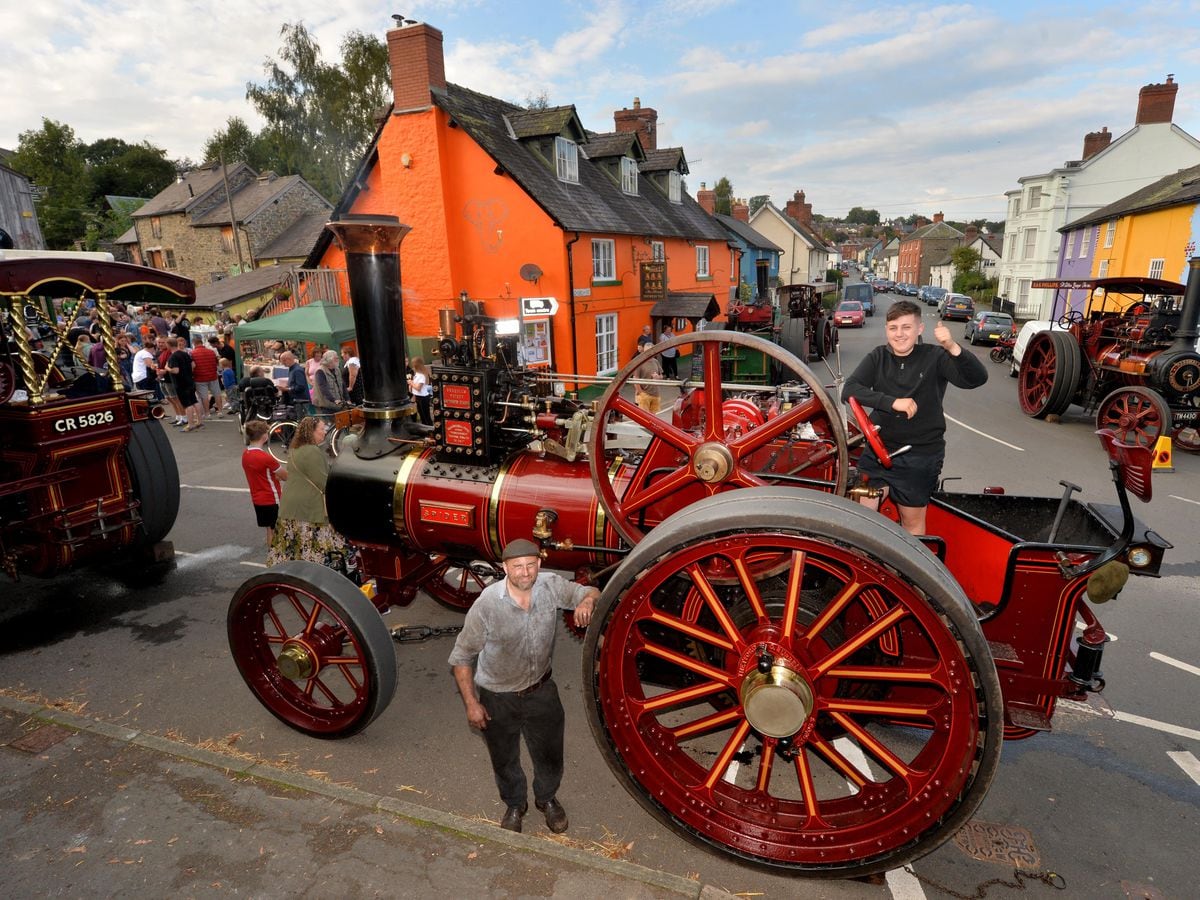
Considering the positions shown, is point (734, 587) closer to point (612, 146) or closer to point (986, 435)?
point (986, 435)

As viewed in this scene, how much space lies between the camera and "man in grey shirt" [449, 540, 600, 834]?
10.2ft

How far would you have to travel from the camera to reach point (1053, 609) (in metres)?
3.10

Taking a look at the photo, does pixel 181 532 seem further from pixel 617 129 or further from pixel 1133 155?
pixel 1133 155

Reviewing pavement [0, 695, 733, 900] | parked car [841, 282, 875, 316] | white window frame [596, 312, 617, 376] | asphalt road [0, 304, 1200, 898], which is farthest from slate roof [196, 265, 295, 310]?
parked car [841, 282, 875, 316]

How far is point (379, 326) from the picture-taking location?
4.34 m

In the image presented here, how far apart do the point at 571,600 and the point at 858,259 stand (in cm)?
16205

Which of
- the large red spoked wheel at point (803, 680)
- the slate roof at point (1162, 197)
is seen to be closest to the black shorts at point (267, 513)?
the large red spoked wheel at point (803, 680)

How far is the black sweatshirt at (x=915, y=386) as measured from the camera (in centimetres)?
376

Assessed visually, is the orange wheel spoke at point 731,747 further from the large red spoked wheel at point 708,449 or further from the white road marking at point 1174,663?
the white road marking at point 1174,663

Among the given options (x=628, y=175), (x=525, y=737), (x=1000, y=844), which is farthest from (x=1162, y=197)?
(x=525, y=737)

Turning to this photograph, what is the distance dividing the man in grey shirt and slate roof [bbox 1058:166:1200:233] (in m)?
26.5

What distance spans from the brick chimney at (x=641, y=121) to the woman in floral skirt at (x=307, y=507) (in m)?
23.9

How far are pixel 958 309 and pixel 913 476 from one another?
39.2 metres

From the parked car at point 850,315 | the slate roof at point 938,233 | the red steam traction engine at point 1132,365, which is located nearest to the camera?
the red steam traction engine at point 1132,365
